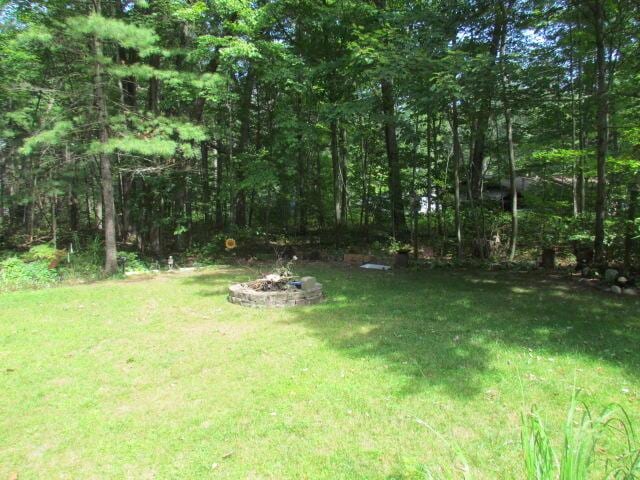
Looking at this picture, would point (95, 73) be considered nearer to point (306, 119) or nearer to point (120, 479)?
point (306, 119)

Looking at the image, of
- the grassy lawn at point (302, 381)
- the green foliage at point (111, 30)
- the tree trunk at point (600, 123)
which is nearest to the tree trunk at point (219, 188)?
the green foliage at point (111, 30)

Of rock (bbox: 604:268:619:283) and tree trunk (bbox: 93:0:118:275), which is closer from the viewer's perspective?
rock (bbox: 604:268:619:283)

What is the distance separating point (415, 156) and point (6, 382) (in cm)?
925

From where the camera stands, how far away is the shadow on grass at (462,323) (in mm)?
3770

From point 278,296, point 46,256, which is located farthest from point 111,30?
point 278,296

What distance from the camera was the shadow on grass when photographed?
3770 millimetres

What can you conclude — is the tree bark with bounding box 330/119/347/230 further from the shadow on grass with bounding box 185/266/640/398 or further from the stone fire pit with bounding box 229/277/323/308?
the stone fire pit with bounding box 229/277/323/308

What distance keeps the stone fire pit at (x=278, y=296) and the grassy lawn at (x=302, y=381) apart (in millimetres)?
222

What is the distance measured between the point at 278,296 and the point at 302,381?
2.62 metres

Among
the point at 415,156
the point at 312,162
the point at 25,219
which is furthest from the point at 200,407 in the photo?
the point at 25,219

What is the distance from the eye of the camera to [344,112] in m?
8.52

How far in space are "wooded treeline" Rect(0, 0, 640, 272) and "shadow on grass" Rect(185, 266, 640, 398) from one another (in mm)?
1880

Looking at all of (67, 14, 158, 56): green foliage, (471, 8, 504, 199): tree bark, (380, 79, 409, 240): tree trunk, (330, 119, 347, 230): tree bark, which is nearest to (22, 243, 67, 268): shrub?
(67, 14, 158, 56): green foliage

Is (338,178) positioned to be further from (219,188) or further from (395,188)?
(219,188)
